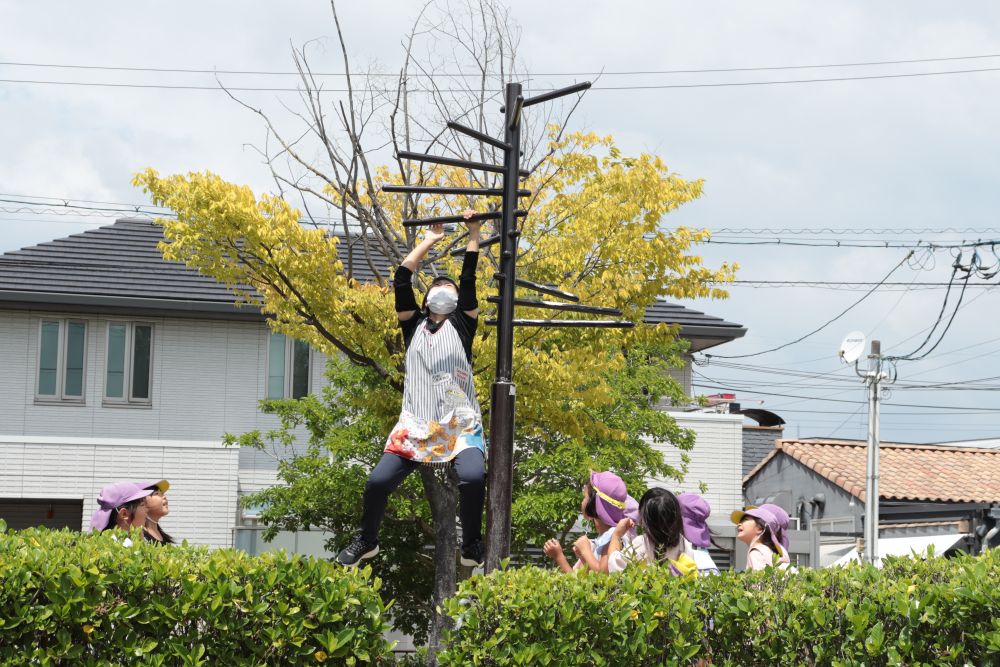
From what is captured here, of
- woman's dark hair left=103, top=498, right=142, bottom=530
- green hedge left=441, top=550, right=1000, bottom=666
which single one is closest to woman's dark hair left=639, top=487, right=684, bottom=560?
green hedge left=441, top=550, right=1000, bottom=666

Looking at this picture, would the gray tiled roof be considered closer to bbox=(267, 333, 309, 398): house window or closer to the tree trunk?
bbox=(267, 333, 309, 398): house window

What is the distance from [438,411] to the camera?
19.4ft

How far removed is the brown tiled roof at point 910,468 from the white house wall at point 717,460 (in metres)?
5.85

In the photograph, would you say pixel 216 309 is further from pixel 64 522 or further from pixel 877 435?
pixel 877 435

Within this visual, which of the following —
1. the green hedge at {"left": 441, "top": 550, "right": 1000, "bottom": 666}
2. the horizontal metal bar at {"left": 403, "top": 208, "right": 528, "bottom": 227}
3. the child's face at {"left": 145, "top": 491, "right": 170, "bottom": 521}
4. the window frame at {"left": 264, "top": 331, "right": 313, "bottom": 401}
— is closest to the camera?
the green hedge at {"left": 441, "top": 550, "right": 1000, "bottom": 666}

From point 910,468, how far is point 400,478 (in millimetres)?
23163

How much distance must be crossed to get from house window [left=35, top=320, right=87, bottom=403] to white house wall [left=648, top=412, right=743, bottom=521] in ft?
32.8

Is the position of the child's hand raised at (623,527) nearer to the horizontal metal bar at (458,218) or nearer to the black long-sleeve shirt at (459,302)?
the black long-sleeve shirt at (459,302)

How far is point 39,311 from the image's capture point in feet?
64.0

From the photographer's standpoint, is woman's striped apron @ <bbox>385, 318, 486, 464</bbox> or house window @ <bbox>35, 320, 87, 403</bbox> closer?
woman's striped apron @ <bbox>385, 318, 486, 464</bbox>

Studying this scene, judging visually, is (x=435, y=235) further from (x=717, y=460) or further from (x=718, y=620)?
(x=717, y=460)

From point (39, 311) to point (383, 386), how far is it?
957 centimetres

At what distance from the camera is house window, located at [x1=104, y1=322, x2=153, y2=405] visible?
1966 cm

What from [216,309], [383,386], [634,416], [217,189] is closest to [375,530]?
[217,189]
